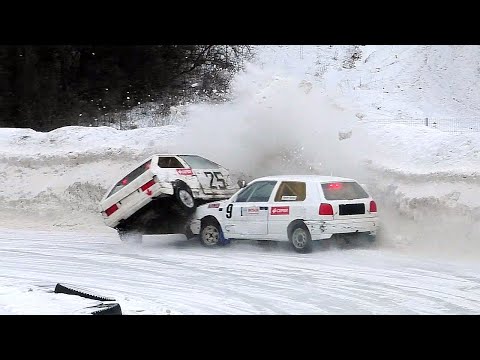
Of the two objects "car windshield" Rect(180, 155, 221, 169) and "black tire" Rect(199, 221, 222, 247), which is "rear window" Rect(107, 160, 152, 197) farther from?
"black tire" Rect(199, 221, 222, 247)

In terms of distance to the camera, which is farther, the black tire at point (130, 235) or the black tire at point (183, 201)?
the black tire at point (130, 235)

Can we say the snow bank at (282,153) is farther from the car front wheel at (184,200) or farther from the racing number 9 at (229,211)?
the car front wheel at (184,200)

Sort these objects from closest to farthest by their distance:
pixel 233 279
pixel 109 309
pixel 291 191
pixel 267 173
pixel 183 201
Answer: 1. pixel 109 309
2. pixel 233 279
3. pixel 291 191
4. pixel 183 201
5. pixel 267 173

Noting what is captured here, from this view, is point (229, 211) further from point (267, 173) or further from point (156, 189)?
point (267, 173)

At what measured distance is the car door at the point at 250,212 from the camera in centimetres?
1320

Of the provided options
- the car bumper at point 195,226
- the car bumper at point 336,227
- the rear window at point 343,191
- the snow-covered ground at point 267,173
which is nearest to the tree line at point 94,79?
the snow-covered ground at point 267,173

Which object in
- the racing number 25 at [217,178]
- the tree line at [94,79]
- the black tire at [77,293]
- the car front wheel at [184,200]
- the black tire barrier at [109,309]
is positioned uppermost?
the tree line at [94,79]

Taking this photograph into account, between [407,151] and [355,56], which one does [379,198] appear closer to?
[407,151]

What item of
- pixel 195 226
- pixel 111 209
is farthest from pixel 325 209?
pixel 111 209

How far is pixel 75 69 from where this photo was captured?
103 ft

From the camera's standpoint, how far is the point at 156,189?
1401cm

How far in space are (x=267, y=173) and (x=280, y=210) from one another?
18.9 ft

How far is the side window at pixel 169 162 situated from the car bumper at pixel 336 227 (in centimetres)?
331

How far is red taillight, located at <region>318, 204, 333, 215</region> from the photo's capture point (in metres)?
12.4
